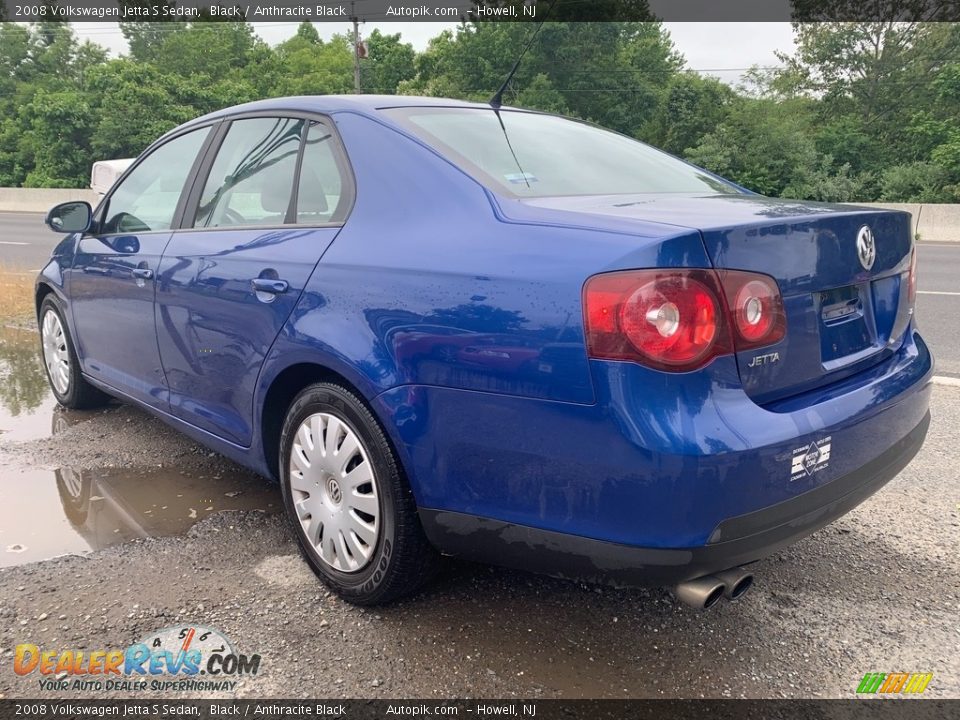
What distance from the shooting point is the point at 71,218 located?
13.6ft

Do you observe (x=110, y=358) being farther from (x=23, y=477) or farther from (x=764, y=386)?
(x=764, y=386)

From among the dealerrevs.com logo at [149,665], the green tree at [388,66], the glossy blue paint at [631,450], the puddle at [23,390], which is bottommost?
the dealerrevs.com logo at [149,665]

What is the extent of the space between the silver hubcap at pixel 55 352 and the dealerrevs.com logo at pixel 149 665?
258 centimetres

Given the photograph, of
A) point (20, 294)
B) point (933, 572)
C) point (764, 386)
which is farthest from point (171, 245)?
point (20, 294)

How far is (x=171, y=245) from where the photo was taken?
3303mm

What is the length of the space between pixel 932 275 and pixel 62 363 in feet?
34.0

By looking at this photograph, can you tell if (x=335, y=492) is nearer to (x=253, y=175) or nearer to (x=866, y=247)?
(x=253, y=175)

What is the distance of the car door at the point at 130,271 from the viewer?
3457mm

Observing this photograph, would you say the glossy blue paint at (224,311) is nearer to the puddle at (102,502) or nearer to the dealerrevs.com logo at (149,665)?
the puddle at (102,502)

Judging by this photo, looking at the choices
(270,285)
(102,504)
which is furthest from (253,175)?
(102,504)

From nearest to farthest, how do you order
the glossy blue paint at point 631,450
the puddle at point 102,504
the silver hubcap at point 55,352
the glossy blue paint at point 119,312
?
1. the glossy blue paint at point 631,450
2. the puddle at point 102,504
3. the glossy blue paint at point 119,312
4. the silver hubcap at point 55,352

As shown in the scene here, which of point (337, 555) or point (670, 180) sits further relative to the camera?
point (670, 180)

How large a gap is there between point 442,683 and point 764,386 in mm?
1193

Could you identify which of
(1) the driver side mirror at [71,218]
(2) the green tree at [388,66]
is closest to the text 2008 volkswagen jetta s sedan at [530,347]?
(1) the driver side mirror at [71,218]
